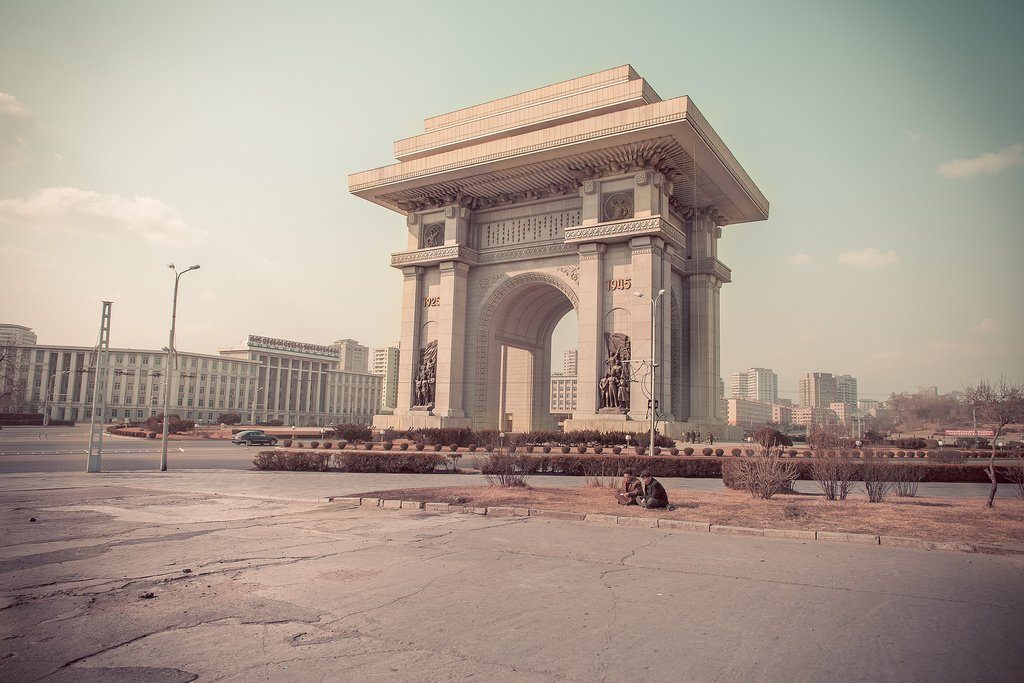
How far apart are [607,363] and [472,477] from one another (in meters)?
17.2

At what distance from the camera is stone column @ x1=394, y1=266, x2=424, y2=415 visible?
139ft

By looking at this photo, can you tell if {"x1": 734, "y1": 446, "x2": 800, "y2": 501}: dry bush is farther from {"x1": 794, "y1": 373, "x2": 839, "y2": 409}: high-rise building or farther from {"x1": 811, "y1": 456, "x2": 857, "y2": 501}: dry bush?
{"x1": 794, "y1": 373, "x2": 839, "y2": 409}: high-rise building

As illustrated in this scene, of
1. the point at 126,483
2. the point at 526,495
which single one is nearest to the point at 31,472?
the point at 126,483

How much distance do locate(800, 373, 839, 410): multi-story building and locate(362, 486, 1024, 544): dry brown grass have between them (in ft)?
558

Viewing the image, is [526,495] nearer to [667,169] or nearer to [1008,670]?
[1008,670]

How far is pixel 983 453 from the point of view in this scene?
3709cm

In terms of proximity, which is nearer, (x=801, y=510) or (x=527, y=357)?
(x=801, y=510)

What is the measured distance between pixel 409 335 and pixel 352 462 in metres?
20.6

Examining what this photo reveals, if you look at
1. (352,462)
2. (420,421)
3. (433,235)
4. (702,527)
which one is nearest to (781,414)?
(433,235)

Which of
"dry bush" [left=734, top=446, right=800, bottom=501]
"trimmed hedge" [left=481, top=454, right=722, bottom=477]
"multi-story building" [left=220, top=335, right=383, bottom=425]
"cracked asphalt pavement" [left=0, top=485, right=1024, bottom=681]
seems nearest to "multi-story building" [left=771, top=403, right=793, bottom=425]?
"multi-story building" [left=220, top=335, right=383, bottom=425]

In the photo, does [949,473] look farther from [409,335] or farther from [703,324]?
[409,335]

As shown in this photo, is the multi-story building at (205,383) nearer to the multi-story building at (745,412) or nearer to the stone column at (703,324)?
the stone column at (703,324)

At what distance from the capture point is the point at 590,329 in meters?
36.2

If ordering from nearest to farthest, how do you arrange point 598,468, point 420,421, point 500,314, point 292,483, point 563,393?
1. point 292,483
2. point 598,468
3. point 420,421
4. point 500,314
5. point 563,393
